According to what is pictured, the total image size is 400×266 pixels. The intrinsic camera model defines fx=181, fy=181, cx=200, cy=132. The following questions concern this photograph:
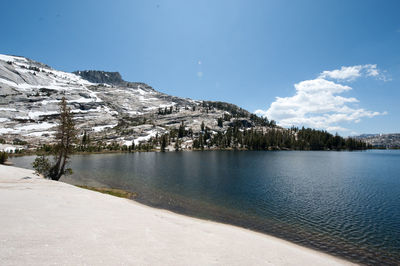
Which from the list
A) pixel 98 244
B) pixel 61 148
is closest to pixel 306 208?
pixel 98 244

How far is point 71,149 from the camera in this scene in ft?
146

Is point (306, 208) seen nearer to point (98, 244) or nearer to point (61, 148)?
point (98, 244)

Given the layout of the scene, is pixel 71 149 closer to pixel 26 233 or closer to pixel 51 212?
pixel 51 212

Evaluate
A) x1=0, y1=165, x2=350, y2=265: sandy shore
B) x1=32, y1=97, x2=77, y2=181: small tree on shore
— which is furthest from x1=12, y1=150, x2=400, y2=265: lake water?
x1=32, y1=97, x2=77, y2=181: small tree on shore

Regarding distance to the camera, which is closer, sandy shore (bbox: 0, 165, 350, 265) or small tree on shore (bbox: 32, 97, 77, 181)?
sandy shore (bbox: 0, 165, 350, 265)

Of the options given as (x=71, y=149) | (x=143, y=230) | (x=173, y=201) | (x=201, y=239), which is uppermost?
(x=71, y=149)

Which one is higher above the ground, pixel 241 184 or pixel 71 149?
pixel 71 149

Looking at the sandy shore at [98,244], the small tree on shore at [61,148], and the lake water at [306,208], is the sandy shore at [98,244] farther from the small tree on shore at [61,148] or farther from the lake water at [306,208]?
the small tree on shore at [61,148]

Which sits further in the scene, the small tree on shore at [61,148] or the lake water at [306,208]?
the small tree on shore at [61,148]

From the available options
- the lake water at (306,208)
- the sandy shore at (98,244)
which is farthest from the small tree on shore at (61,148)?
the sandy shore at (98,244)

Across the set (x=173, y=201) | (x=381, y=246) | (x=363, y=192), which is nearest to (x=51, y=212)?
(x=173, y=201)

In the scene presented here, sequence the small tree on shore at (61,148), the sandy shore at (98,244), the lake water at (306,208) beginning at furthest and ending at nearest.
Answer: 1. the small tree on shore at (61,148)
2. the lake water at (306,208)
3. the sandy shore at (98,244)

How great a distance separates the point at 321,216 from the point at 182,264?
2945 centimetres

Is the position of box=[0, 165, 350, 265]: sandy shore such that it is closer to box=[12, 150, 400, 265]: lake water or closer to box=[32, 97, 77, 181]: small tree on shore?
box=[12, 150, 400, 265]: lake water
